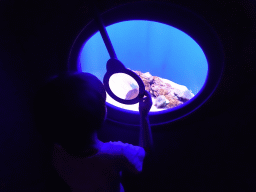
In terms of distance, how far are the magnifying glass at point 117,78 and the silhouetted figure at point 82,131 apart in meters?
0.06

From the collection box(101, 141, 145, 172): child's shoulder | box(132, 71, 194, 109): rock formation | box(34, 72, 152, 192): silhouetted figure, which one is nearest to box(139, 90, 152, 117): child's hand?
box(34, 72, 152, 192): silhouetted figure

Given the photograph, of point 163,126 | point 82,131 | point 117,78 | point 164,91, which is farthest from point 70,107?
point 164,91

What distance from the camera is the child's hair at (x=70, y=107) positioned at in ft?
2.10

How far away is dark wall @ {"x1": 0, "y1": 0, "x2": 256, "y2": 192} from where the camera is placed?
2.32ft

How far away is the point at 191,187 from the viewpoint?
118 cm

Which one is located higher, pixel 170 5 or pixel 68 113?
pixel 170 5

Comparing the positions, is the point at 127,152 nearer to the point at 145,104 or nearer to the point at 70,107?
the point at 145,104

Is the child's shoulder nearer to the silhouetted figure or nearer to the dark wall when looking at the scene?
the silhouetted figure

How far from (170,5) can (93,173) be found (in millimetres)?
855

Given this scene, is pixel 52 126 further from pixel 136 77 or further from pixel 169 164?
pixel 169 164

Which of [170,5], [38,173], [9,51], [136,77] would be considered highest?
[9,51]

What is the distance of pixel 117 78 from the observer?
2.78ft

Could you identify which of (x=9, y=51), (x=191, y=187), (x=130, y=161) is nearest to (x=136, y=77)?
(x=130, y=161)

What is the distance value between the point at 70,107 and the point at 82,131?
0.38 feet
